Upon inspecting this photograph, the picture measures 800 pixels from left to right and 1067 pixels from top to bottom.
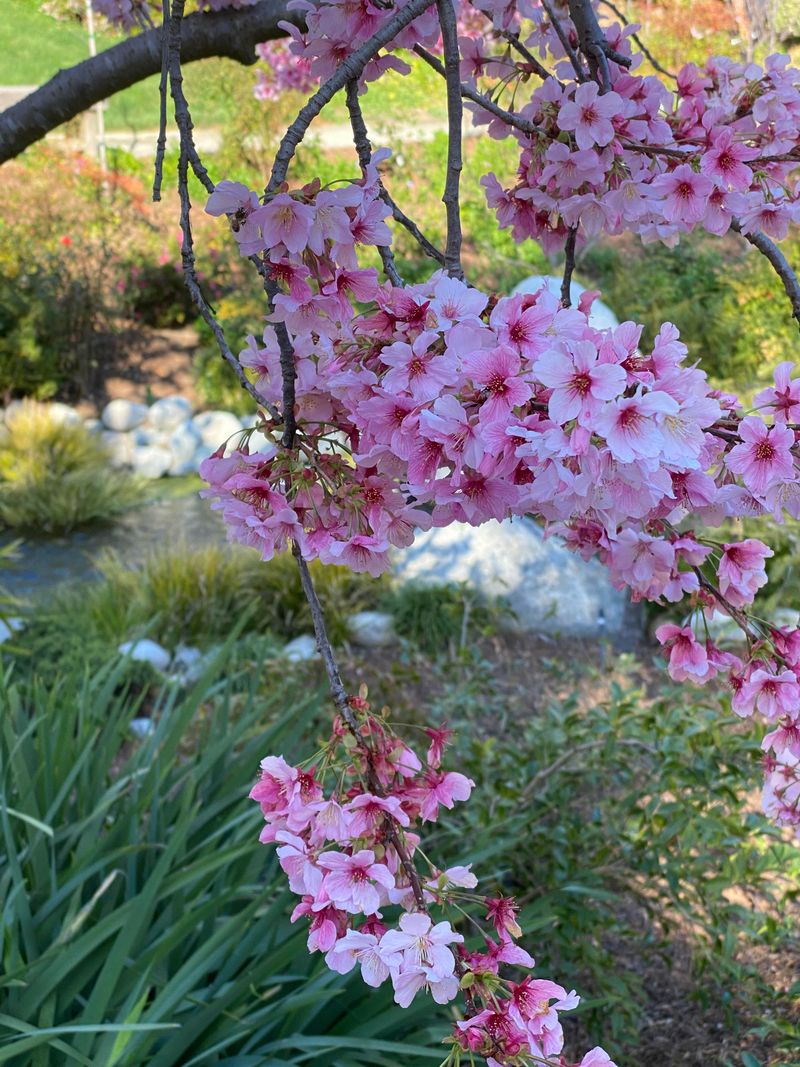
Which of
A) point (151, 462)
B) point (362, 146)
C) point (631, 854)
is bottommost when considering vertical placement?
point (151, 462)

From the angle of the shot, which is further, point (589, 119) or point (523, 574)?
point (523, 574)

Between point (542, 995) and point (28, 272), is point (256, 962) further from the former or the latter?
point (28, 272)

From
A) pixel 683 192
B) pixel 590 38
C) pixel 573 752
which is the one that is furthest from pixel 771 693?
pixel 573 752

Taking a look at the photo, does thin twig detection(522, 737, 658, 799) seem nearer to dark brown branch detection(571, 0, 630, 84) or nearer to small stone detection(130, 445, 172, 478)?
dark brown branch detection(571, 0, 630, 84)

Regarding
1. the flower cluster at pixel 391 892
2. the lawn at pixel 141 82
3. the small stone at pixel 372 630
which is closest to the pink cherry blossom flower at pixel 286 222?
the flower cluster at pixel 391 892

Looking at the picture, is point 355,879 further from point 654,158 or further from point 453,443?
point 654,158

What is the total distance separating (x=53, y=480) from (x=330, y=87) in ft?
16.3

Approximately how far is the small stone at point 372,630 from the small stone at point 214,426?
94.4 inches

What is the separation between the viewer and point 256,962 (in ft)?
5.67

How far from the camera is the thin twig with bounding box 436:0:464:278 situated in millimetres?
899

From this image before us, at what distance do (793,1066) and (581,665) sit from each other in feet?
7.88

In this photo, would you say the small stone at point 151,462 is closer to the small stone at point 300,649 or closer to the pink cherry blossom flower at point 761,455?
the small stone at point 300,649

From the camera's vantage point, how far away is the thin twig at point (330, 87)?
77 centimetres

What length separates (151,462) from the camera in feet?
20.1
